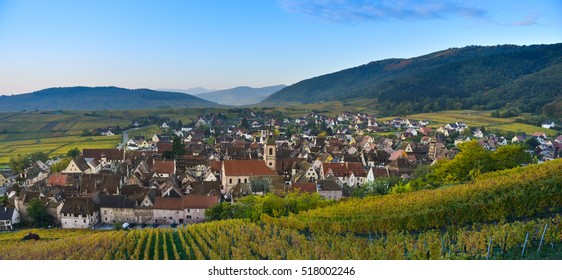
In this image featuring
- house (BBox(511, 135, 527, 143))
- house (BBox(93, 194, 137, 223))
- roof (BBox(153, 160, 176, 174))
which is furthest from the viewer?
house (BBox(511, 135, 527, 143))

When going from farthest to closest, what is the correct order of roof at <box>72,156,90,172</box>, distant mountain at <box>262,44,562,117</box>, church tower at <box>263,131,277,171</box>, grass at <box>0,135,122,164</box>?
distant mountain at <box>262,44,562,117</box> → grass at <box>0,135,122,164</box> → roof at <box>72,156,90,172</box> → church tower at <box>263,131,277,171</box>

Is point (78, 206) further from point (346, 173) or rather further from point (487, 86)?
point (487, 86)

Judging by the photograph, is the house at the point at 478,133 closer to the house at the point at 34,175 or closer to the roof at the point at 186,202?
the roof at the point at 186,202

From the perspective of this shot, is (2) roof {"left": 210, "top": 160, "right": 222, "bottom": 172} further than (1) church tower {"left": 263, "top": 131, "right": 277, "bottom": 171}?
Yes

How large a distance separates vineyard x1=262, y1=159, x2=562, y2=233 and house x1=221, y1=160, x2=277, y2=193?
17814 mm

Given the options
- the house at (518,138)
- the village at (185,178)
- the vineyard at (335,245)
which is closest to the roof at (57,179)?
the village at (185,178)

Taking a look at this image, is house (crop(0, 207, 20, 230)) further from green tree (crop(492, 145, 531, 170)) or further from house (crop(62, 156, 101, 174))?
green tree (crop(492, 145, 531, 170))

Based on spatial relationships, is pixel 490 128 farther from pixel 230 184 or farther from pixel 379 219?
pixel 379 219

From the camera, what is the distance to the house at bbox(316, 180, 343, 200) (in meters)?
33.8

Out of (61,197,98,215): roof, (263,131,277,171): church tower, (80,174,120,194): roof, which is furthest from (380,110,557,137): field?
(61,197,98,215): roof

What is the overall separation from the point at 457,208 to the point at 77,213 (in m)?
26.3

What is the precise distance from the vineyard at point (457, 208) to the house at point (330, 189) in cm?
1353
